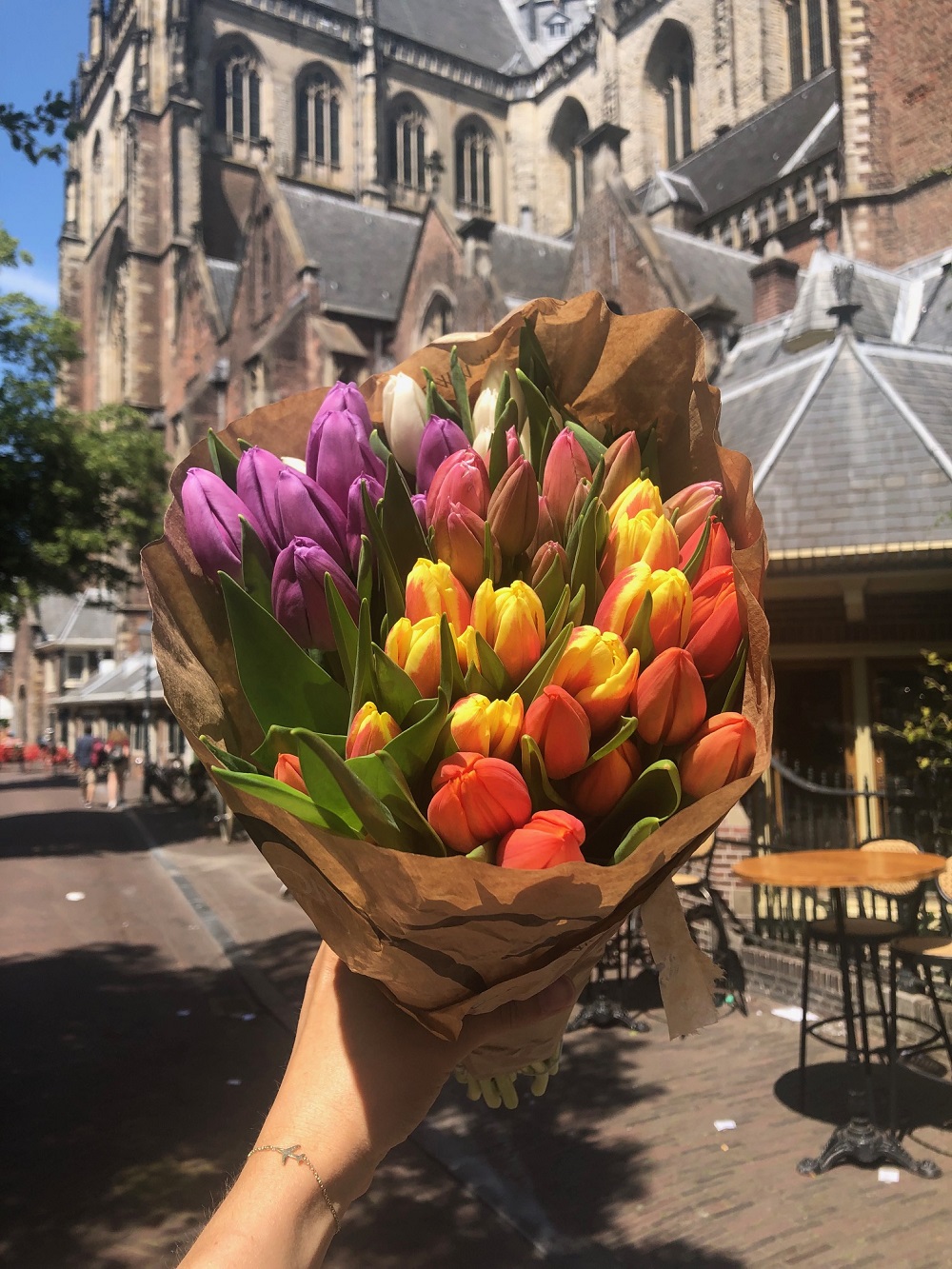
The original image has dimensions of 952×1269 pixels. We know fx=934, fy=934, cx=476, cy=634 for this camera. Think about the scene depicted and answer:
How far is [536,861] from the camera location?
928 millimetres

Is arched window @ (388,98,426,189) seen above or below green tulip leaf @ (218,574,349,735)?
above

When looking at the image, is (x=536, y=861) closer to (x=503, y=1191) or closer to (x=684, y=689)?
(x=684, y=689)

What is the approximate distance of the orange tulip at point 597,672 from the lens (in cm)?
102

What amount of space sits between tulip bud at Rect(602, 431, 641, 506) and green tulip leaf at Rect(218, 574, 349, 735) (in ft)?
1.46

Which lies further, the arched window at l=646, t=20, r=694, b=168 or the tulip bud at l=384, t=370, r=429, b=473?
the arched window at l=646, t=20, r=694, b=168

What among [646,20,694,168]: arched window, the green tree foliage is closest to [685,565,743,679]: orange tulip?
the green tree foliage

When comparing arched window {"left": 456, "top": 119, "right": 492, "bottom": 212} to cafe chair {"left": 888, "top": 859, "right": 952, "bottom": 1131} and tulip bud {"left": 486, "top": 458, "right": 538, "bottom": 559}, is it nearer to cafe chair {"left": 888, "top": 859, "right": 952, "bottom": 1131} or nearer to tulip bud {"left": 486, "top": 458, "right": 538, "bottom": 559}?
cafe chair {"left": 888, "top": 859, "right": 952, "bottom": 1131}

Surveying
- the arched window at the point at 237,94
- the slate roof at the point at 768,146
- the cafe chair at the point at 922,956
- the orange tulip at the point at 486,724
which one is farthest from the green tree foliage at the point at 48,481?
the arched window at the point at 237,94

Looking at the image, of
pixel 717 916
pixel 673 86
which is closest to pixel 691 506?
pixel 717 916

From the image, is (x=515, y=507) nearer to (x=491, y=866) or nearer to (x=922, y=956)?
(x=491, y=866)

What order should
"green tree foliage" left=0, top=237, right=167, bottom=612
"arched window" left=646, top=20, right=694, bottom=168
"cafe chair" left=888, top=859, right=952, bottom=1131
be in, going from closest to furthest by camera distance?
"cafe chair" left=888, top=859, right=952, bottom=1131, "green tree foliage" left=0, top=237, right=167, bottom=612, "arched window" left=646, top=20, right=694, bottom=168

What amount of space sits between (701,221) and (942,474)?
2330 cm

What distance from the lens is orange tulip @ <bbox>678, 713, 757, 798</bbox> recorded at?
1.03 m

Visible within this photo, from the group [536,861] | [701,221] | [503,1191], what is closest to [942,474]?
[503,1191]
